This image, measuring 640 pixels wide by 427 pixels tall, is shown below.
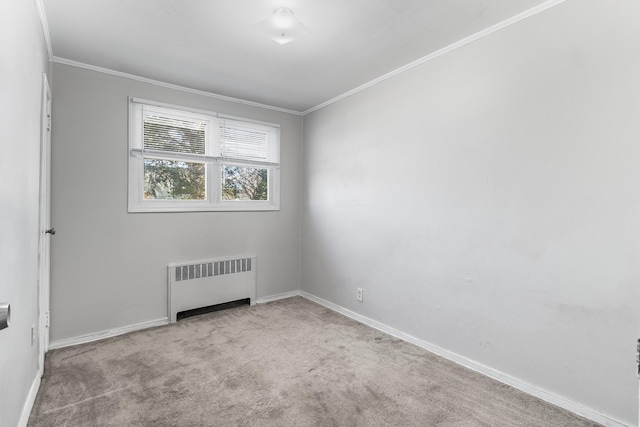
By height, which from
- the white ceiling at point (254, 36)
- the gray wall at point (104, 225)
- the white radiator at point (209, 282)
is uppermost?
the white ceiling at point (254, 36)

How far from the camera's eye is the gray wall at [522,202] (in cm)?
173

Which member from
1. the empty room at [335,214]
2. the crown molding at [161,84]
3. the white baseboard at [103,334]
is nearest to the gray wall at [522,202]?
the empty room at [335,214]

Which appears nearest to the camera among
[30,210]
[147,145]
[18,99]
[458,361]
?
[18,99]

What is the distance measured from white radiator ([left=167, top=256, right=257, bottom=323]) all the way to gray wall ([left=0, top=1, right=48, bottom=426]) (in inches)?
49.1

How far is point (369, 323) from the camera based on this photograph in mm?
3219

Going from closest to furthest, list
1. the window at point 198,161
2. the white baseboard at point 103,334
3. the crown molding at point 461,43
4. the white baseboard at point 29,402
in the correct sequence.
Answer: the white baseboard at point 29,402
the crown molding at point 461,43
the white baseboard at point 103,334
the window at point 198,161

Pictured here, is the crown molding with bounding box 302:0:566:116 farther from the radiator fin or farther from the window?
the radiator fin

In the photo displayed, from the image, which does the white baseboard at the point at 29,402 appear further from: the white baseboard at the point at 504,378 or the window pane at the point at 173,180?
the white baseboard at the point at 504,378

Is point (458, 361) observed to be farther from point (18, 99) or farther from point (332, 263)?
point (18, 99)

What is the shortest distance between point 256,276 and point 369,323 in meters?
1.47

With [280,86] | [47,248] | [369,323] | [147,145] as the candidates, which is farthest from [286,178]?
[47,248]

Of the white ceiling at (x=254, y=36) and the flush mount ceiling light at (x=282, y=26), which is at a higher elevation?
the white ceiling at (x=254, y=36)

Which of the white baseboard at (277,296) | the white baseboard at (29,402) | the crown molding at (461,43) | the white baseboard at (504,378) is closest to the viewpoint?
the white baseboard at (29,402)

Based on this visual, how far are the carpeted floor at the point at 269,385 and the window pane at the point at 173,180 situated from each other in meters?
1.35
